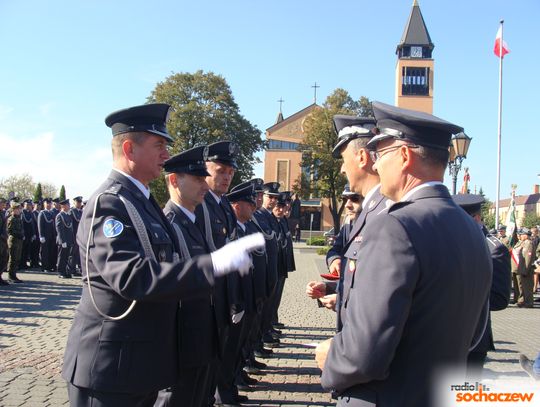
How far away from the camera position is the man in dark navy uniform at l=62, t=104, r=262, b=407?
2.38 meters

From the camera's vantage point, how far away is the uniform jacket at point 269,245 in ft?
23.2

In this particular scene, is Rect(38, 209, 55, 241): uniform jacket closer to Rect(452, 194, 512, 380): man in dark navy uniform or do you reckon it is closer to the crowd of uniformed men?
the crowd of uniformed men

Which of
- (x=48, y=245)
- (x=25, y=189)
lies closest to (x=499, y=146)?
(x=48, y=245)

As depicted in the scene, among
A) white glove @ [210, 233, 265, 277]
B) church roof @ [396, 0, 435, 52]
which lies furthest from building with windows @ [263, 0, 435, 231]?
white glove @ [210, 233, 265, 277]

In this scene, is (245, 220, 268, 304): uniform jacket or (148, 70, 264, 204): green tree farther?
(148, 70, 264, 204): green tree

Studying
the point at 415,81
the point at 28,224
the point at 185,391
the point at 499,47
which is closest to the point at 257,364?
the point at 185,391

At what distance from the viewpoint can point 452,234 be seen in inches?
75.3

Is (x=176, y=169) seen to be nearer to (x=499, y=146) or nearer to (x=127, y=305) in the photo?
(x=127, y=305)

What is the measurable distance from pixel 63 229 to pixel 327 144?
34.4m

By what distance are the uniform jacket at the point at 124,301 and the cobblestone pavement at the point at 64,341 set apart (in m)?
0.77

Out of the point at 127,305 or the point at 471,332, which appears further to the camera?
the point at 127,305

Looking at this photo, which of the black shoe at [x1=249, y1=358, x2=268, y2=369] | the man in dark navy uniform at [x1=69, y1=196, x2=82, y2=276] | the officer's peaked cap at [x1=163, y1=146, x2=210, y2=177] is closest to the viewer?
the officer's peaked cap at [x1=163, y1=146, x2=210, y2=177]

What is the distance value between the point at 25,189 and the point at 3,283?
6536 centimetres

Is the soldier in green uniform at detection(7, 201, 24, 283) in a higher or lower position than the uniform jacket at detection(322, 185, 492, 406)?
lower
